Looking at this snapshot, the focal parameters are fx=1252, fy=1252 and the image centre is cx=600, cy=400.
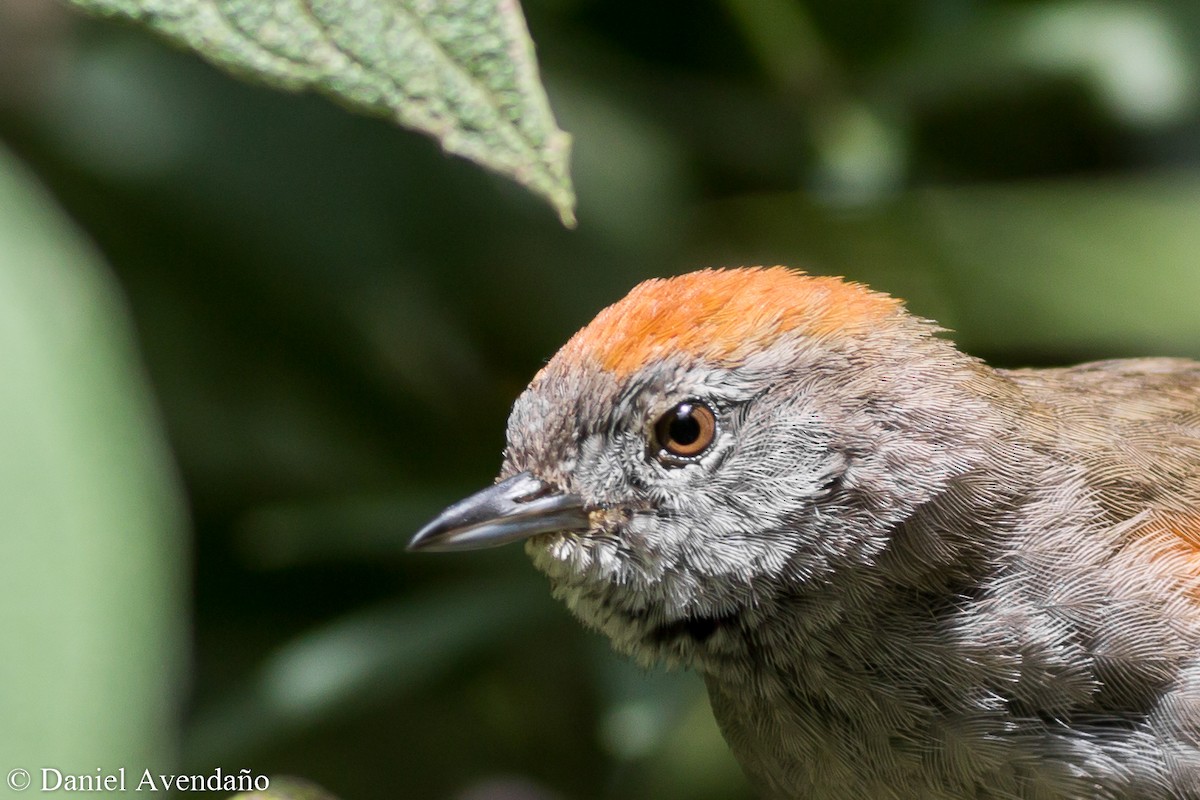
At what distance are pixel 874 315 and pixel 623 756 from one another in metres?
1.47

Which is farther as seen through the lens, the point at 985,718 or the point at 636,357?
the point at 636,357

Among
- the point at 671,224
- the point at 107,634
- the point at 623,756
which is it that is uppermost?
the point at 671,224

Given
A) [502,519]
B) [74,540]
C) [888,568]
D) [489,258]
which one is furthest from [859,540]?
[489,258]

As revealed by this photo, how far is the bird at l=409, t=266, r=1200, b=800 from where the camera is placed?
235 centimetres

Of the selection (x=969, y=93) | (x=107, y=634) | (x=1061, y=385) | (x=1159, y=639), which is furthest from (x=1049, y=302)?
(x=107, y=634)

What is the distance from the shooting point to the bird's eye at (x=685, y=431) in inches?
102

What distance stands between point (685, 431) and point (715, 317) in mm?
245

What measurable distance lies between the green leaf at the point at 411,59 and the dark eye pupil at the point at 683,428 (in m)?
0.75

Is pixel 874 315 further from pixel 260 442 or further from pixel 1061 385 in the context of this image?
pixel 260 442

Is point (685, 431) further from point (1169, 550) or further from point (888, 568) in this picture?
point (1169, 550)

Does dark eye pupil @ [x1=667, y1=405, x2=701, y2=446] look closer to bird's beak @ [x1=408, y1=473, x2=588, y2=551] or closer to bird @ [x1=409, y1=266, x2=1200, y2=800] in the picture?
bird @ [x1=409, y1=266, x2=1200, y2=800]

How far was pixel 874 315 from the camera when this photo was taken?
271 centimetres

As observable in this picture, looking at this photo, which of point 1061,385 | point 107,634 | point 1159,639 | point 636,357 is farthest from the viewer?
point 1061,385

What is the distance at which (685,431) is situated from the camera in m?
2.61
